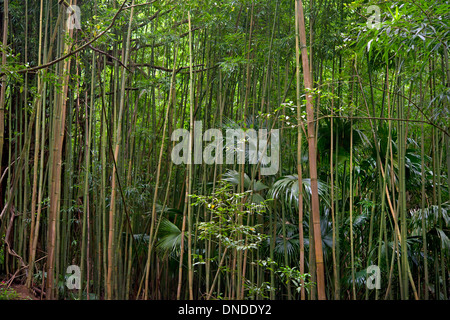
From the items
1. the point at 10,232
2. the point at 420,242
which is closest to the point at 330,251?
the point at 420,242

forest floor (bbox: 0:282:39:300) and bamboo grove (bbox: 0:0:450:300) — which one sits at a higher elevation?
bamboo grove (bbox: 0:0:450:300)

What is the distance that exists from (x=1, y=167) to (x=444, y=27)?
4108 mm

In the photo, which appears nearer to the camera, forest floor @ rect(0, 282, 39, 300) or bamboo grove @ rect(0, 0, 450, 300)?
bamboo grove @ rect(0, 0, 450, 300)

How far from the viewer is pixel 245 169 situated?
363 centimetres

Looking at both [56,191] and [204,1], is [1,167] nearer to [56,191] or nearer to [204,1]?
[56,191]

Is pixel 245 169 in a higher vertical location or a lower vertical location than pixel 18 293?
higher

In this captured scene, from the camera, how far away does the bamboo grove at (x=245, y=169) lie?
9.14 feet

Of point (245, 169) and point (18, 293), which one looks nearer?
point (18, 293)

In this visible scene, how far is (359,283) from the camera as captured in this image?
3.25m

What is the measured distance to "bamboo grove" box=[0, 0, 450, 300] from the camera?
279 centimetres

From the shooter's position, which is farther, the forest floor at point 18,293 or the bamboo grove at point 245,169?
the forest floor at point 18,293

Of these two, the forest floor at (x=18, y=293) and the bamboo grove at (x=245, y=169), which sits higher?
the bamboo grove at (x=245, y=169)

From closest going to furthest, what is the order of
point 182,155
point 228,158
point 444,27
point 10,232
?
point 444,27 < point 228,158 < point 10,232 < point 182,155
